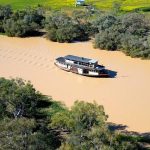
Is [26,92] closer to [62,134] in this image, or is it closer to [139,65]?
[62,134]

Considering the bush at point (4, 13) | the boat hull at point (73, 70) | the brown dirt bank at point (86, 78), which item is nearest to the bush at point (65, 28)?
the brown dirt bank at point (86, 78)

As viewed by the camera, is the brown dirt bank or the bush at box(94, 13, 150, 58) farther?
the bush at box(94, 13, 150, 58)

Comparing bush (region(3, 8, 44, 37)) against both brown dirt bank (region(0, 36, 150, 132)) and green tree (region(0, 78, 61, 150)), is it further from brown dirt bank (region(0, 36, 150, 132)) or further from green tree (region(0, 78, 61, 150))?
green tree (region(0, 78, 61, 150))

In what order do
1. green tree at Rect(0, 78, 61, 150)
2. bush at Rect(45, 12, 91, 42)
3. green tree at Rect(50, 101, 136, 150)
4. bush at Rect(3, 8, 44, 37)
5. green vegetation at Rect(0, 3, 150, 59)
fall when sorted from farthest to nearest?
bush at Rect(3, 8, 44, 37)
bush at Rect(45, 12, 91, 42)
green vegetation at Rect(0, 3, 150, 59)
green tree at Rect(50, 101, 136, 150)
green tree at Rect(0, 78, 61, 150)

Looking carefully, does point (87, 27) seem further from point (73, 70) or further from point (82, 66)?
point (82, 66)

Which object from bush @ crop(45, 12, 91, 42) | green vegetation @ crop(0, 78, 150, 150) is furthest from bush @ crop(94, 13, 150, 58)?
green vegetation @ crop(0, 78, 150, 150)

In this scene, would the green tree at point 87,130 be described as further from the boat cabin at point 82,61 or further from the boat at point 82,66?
the boat cabin at point 82,61

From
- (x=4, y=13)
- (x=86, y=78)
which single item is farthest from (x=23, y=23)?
(x=86, y=78)
